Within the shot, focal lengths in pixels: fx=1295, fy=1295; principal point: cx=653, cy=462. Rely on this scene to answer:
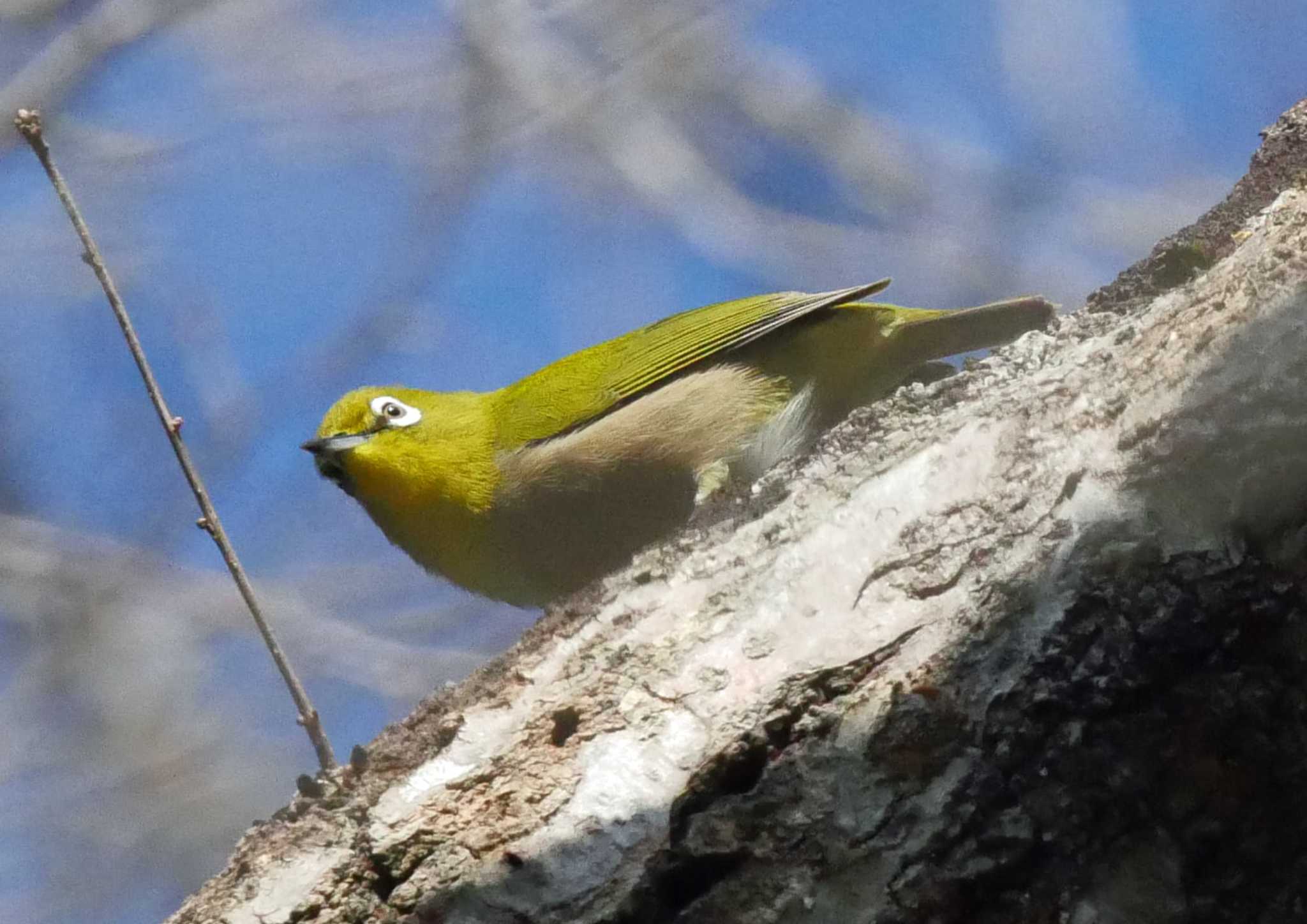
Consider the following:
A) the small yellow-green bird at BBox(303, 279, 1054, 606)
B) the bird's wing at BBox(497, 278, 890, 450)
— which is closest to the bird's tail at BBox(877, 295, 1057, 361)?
the small yellow-green bird at BBox(303, 279, 1054, 606)

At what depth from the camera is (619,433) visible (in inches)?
186

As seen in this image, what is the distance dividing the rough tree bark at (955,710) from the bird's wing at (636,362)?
6.55 feet

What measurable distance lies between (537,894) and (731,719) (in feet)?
1.58

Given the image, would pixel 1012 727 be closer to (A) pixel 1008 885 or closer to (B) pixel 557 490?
(A) pixel 1008 885

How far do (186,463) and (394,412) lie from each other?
2210 millimetres

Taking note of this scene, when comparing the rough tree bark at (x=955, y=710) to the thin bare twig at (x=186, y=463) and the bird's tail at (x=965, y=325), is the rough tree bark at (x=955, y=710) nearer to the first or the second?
the thin bare twig at (x=186, y=463)

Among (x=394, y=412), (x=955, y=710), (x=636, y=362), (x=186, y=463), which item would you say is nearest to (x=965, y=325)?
(x=636, y=362)

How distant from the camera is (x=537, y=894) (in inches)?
94.3

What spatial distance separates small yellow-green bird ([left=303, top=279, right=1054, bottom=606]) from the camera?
15.2ft

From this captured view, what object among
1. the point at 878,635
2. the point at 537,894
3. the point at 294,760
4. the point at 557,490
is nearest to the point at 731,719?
the point at 878,635

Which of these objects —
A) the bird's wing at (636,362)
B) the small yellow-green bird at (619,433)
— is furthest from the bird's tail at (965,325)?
the bird's wing at (636,362)

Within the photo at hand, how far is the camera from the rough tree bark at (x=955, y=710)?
219 cm

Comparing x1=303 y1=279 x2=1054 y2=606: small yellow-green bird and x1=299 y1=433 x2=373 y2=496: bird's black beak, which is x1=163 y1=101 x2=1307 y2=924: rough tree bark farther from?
x1=299 y1=433 x2=373 y2=496: bird's black beak

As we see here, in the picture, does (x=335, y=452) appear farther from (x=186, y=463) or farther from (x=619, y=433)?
(x=186, y=463)
